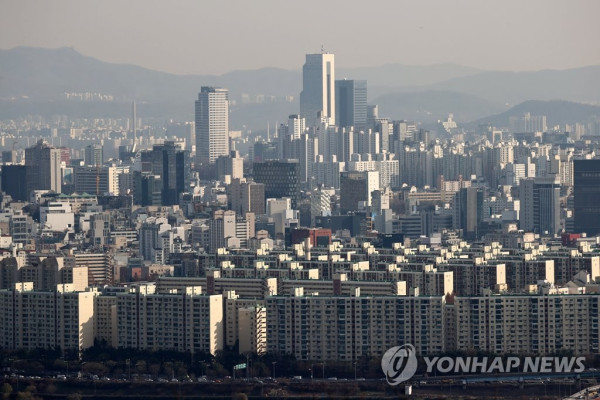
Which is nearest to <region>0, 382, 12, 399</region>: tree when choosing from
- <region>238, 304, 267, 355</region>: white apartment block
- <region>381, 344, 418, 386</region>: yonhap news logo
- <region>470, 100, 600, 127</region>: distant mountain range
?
<region>238, 304, 267, 355</region>: white apartment block

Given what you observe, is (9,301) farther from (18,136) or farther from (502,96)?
(502,96)

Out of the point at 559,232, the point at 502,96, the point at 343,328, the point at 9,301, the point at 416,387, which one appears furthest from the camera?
the point at 502,96

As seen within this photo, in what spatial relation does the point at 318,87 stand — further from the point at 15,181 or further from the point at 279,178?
the point at 15,181

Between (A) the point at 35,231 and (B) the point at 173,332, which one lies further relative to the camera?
(A) the point at 35,231

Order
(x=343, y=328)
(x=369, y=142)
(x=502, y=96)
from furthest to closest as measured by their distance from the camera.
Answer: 1. (x=502, y=96)
2. (x=369, y=142)
3. (x=343, y=328)

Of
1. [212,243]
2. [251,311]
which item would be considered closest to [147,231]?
[212,243]

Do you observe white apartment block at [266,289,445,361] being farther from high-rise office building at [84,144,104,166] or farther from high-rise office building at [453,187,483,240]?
high-rise office building at [84,144,104,166]

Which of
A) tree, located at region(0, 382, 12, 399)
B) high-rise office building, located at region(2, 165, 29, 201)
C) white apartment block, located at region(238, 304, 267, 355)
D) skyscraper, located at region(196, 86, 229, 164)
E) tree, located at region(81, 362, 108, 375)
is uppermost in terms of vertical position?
skyscraper, located at region(196, 86, 229, 164)
